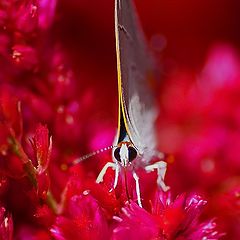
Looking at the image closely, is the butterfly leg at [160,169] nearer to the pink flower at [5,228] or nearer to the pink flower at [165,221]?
the pink flower at [165,221]

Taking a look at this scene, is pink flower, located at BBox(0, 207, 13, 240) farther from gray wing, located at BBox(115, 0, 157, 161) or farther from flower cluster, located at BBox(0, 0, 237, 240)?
gray wing, located at BBox(115, 0, 157, 161)

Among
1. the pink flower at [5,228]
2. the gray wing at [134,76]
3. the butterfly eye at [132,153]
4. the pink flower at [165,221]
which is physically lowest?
A: the pink flower at [165,221]

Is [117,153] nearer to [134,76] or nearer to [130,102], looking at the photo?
[130,102]

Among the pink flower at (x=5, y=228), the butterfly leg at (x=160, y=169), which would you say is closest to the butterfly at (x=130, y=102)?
the butterfly leg at (x=160, y=169)

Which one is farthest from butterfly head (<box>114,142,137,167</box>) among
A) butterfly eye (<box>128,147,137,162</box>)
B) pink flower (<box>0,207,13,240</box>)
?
pink flower (<box>0,207,13,240</box>)

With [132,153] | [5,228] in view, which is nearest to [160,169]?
[132,153]

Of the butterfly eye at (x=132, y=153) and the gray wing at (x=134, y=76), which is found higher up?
the gray wing at (x=134, y=76)

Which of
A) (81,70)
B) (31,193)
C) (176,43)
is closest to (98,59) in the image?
(81,70)
